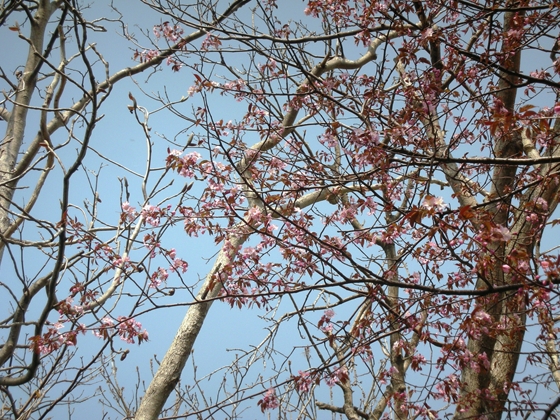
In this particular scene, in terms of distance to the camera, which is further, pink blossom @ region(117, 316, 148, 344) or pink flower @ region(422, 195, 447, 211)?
pink blossom @ region(117, 316, 148, 344)

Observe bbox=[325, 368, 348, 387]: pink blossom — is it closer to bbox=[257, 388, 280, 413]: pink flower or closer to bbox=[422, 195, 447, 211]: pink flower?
bbox=[257, 388, 280, 413]: pink flower

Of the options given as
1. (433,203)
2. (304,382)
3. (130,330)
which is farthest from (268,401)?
(433,203)

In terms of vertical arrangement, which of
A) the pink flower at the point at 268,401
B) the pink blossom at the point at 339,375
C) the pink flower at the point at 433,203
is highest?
the pink flower at the point at 433,203

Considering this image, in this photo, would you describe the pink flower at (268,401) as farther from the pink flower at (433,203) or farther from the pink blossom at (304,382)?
the pink flower at (433,203)

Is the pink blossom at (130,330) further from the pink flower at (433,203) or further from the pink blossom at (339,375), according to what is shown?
the pink flower at (433,203)

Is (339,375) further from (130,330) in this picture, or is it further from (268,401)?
(130,330)

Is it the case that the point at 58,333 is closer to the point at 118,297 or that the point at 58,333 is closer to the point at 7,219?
the point at 118,297

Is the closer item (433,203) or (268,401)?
(433,203)

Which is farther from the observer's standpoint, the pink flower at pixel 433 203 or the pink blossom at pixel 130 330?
the pink blossom at pixel 130 330

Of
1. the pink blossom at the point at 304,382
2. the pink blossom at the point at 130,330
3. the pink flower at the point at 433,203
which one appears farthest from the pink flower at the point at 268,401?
the pink flower at the point at 433,203

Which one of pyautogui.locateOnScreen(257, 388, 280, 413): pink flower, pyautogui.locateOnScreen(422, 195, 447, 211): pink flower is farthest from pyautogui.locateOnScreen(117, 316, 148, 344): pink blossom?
pyautogui.locateOnScreen(422, 195, 447, 211): pink flower

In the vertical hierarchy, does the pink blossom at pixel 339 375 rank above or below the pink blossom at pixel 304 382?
above

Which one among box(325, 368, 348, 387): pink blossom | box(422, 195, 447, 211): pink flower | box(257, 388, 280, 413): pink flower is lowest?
box(257, 388, 280, 413): pink flower

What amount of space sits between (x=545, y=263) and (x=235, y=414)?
345 centimetres
